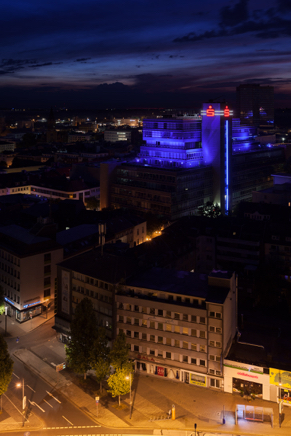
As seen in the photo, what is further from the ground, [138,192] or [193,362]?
[138,192]

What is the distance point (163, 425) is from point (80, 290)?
847 inches

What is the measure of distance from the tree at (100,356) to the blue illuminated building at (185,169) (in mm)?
66150

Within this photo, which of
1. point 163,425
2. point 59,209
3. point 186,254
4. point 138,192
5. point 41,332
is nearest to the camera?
point 163,425

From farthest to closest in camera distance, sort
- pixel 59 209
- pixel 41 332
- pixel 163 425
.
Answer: pixel 59 209, pixel 41 332, pixel 163 425

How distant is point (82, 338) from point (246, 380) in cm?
1988

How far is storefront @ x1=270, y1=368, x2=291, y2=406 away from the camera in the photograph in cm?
4975

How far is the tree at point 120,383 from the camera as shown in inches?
1938

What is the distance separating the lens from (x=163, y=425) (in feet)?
153

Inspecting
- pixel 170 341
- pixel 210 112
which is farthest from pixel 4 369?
pixel 210 112

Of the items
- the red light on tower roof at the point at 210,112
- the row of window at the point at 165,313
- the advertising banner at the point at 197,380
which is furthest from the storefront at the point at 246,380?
the red light on tower roof at the point at 210,112

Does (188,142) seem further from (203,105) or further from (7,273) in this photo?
(7,273)

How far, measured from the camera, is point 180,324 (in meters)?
53.2

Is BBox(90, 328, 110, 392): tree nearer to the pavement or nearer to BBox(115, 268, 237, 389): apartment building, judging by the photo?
the pavement

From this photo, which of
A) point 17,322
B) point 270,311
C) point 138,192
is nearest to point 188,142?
point 138,192
